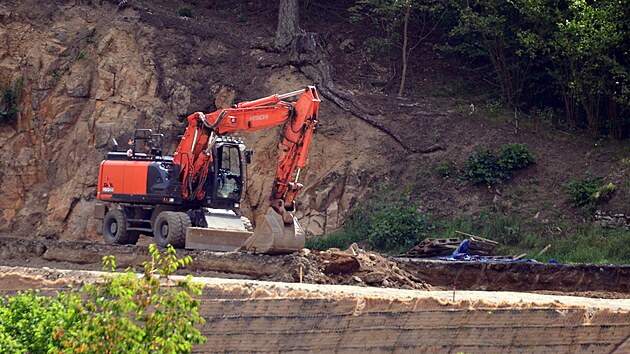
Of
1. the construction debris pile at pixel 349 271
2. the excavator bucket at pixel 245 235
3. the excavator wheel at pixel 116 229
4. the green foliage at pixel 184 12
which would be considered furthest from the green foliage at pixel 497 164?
the green foliage at pixel 184 12

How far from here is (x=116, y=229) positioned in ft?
74.1

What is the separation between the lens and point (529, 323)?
11828mm

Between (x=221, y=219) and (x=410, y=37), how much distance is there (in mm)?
14557

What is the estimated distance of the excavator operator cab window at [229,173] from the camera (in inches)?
832

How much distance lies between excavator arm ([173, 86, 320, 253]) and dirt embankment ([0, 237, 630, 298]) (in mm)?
561

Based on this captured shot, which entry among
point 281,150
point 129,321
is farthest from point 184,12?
point 129,321

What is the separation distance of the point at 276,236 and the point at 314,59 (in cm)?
1316

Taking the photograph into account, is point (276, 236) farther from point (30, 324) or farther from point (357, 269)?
point (30, 324)

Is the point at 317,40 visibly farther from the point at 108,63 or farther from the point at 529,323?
the point at 529,323

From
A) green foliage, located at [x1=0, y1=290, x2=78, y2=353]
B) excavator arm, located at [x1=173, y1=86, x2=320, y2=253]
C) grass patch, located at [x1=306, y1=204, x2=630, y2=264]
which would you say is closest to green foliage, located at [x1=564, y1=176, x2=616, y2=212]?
grass patch, located at [x1=306, y1=204, x2=630, y2=264]

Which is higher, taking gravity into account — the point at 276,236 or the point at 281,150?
the point at 281,150

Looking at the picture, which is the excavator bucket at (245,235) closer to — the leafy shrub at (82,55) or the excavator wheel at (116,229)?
the excavator wheel at (116,229)

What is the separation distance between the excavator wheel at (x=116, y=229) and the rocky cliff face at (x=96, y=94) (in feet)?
19.2

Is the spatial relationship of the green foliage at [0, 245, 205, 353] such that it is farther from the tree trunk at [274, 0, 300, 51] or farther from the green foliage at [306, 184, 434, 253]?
the tree trunk at [274, 0, 300, 51]
